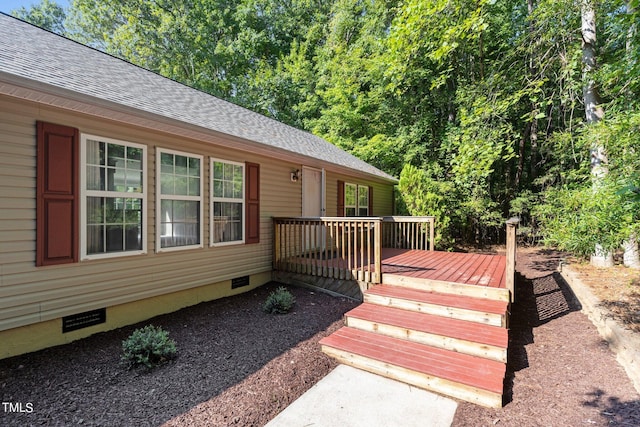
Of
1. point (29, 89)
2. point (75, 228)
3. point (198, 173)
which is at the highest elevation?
point (29, 89)

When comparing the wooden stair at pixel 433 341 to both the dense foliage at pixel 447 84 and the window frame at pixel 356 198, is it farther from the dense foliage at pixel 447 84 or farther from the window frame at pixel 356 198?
the window frame at pixel 356 198

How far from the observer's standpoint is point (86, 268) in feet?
11.9

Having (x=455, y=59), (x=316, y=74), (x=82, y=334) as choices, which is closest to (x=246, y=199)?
(x=82, y=334)

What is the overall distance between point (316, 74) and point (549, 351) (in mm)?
17597

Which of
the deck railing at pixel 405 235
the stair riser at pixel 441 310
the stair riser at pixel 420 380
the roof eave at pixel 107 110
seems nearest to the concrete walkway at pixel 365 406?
the stair riser at pixel 420 380

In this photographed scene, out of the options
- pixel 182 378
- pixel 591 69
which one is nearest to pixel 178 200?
pixel 182 378

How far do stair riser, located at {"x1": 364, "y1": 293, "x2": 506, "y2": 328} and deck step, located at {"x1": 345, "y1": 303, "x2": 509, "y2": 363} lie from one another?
6 cm

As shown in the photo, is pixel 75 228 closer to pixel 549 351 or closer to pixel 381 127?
pixel 549 351

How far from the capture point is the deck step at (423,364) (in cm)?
265

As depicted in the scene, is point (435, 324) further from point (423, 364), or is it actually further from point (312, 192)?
point (312, 192)

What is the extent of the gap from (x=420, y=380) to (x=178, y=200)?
4.05m

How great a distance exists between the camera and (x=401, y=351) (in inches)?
130

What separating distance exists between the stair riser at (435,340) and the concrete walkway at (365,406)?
27.0 inches

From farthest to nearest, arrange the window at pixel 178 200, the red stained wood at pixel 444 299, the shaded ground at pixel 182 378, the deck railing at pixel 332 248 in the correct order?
the deck railing at pixel 332 248 < the window at pixel 178 200 < the red stained wood at pixel 444 299 < the shaded ground at pixel 182 378
